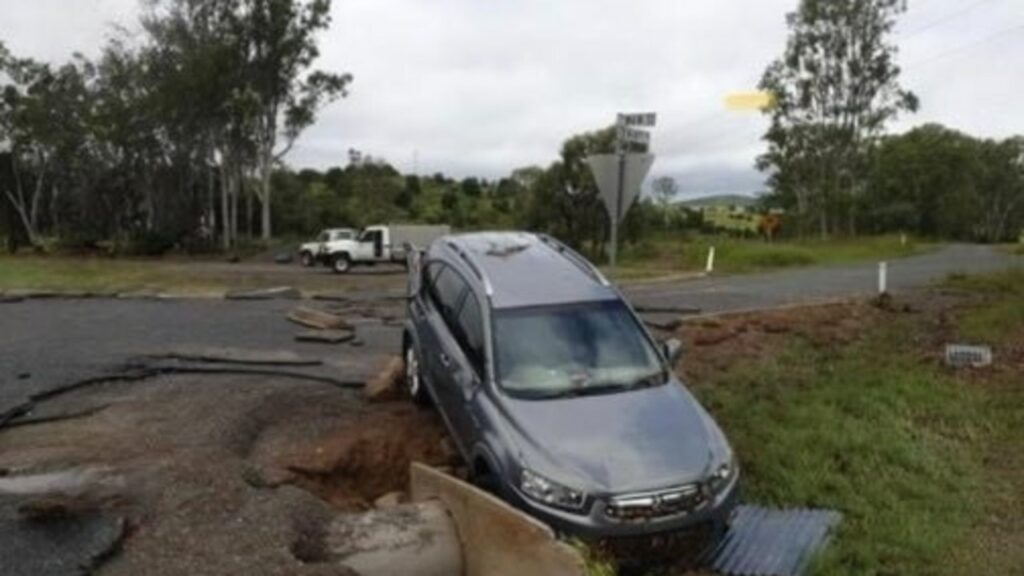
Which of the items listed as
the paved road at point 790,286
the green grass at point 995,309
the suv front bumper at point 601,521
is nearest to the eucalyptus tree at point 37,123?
the paved road at point 790,286

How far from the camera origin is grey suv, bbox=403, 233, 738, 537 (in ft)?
19.7

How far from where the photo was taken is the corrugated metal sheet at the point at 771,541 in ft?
20.5

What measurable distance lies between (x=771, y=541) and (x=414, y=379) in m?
4.05

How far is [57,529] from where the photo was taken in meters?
6.04

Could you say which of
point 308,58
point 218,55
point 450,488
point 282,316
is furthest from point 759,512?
point 308,58

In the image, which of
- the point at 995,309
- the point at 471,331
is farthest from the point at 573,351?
the point at 995,309

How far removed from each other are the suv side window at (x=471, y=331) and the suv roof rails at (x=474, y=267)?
14cm

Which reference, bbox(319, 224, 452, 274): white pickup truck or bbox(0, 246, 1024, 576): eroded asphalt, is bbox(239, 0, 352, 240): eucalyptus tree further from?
bbox(0, 246, 1024, 576): eroded asphalt

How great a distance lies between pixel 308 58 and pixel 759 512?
4534 cm

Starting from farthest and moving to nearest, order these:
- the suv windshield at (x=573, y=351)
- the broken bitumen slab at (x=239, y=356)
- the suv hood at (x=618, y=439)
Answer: the broken bitumen slab at (x=239, y=356), the suv windshield at (x=573, y=351), the suv hood at (x=618, y=439)

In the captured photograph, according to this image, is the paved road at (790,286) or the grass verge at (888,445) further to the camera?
the paved road at (790,286)

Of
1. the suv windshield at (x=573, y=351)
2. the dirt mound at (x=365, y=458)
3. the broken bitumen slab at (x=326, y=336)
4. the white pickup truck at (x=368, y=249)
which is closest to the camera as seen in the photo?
the suv windshield at (x=573, y=351)

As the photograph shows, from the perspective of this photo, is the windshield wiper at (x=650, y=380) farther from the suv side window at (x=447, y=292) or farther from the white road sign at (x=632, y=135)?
the white road sign at (x=632, y=135)

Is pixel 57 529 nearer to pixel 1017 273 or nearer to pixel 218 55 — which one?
pixel 1017 273
